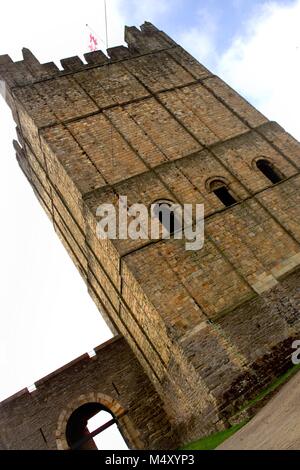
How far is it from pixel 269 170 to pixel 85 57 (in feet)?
25.7

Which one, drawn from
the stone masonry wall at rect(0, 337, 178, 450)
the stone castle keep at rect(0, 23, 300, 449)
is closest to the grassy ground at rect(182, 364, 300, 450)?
the stone castle keep at rect(0, 23, 300, 449)

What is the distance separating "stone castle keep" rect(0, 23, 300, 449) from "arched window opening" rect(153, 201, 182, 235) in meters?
0.19

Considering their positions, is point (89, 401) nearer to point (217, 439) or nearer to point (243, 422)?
point (217, 439)

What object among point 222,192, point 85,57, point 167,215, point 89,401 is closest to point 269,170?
point 222,192

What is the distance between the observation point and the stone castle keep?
8.51 m

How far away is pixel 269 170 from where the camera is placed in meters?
12.1

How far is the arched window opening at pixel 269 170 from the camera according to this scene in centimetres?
1195

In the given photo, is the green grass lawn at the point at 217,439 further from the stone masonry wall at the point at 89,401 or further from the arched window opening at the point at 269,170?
the arched window opening at the point at 269,170

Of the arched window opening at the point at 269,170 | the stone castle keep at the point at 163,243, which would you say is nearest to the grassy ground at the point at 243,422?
the stone castle keep at the point at 163,243

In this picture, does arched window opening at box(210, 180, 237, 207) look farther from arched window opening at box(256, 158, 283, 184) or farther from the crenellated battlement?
the crenellated battlement

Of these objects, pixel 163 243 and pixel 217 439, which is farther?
pixel 163 243

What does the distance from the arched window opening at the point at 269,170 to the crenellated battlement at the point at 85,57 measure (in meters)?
6.47

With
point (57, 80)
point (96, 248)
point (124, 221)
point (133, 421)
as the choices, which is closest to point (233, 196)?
point (124, 221)
